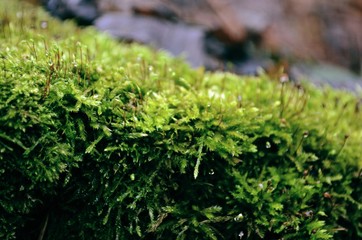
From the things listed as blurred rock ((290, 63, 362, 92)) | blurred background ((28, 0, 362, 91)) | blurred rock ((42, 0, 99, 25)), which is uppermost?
blurred rock ((42, 0, 99, 25))

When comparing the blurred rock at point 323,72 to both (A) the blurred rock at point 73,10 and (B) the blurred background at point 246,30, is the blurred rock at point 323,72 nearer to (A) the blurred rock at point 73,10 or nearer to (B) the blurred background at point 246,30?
(B) the blurred background at point 246,30

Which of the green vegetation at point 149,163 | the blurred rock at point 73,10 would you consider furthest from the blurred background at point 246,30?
the green vegetation at point 149,163

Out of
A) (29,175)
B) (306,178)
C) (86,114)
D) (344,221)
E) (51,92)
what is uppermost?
(51,92)

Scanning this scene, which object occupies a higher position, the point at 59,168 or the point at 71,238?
the point at 59,168

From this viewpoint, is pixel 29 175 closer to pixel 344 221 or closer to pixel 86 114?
pixel 86 114

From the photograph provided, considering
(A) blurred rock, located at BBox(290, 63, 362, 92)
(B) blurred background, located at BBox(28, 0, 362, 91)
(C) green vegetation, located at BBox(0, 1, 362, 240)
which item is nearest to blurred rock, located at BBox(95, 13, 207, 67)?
(B) blurred background, located at BBox(28, 0, 362, 91)

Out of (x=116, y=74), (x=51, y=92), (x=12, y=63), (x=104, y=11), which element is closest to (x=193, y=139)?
(x=116, y=74)

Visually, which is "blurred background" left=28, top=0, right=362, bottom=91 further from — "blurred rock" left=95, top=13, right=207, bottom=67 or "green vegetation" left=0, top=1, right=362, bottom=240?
"green vegetation" left=0, top=1, right=362, bottom=240
